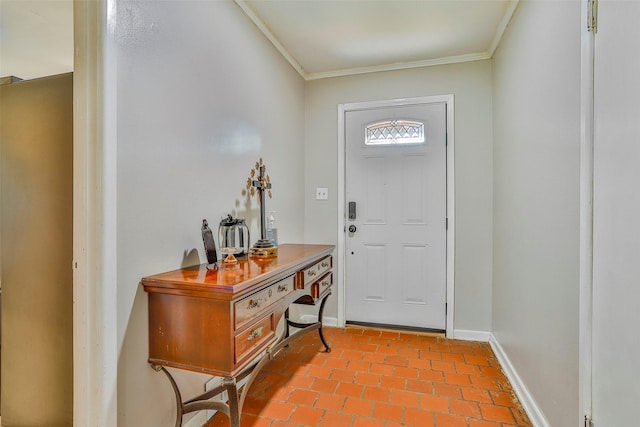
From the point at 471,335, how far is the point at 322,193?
1.89 meters

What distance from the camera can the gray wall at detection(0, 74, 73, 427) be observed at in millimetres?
1365

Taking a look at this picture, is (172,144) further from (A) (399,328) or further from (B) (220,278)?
(A) (399,328)

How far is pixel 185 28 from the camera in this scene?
1579 millimetres

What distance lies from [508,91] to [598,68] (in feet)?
4.08

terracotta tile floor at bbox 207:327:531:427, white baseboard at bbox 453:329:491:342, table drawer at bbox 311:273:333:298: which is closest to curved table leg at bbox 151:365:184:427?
terracotta tile floor at bbox 207:327:531:427

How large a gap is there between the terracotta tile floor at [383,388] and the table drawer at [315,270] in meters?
0.69

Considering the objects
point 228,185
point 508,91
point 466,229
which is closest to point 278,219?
point 228,185

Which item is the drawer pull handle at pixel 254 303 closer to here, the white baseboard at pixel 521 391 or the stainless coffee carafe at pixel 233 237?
the stainless coffee carafe at pixel 233 237

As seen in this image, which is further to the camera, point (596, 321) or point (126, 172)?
point (126, 172)

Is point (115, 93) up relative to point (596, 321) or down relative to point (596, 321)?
up

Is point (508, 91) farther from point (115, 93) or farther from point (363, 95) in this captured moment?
point (115, 93)

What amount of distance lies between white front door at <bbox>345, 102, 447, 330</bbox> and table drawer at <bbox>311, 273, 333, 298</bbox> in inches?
27.0

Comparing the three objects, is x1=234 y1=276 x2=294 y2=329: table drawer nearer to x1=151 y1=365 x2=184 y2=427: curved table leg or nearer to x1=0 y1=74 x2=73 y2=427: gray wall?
x1=151 y1=365 x2=184 y2=427: curved table leg

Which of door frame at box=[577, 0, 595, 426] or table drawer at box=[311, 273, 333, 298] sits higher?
door frame at box=[577, 0, 595, 426]
